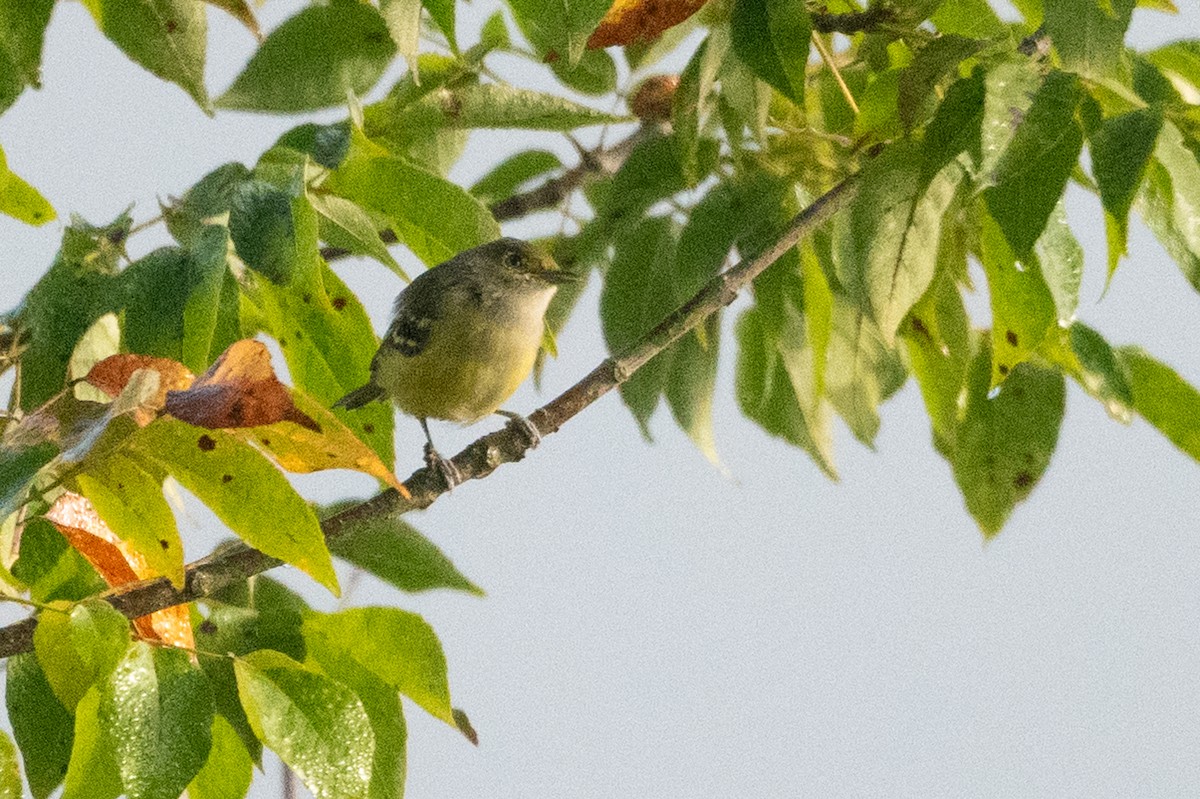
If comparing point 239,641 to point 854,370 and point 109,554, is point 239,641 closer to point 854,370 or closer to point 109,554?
point 109,554

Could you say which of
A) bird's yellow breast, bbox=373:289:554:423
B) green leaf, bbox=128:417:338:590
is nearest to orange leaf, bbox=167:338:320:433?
green leaf, bbox=128:417:338:590

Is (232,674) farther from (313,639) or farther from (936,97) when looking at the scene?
(936,97)

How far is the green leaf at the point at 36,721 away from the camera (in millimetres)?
1667

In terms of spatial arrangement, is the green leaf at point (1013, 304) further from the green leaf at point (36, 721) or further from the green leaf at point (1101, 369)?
the green leaf at point (36, 721)

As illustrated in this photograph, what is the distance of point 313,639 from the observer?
177cm

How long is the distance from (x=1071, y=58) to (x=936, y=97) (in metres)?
0.32

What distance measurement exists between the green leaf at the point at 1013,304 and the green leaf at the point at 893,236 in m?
0.16

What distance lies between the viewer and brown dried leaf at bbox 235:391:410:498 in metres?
1.37

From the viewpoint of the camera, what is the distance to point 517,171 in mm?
2648

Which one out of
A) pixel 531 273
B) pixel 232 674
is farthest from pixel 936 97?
pixel 531 273

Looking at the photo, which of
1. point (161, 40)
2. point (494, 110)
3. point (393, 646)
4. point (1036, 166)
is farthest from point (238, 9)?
point (1036, 166)

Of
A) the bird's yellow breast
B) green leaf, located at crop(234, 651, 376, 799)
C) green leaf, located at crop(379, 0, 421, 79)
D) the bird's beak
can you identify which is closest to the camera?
green leaf, located at crop(234, 651, 376, 799)

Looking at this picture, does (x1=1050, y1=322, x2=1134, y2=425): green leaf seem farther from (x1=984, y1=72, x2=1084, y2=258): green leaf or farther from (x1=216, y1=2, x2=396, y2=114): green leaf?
(x1=216, y1=2, x2=396, y2=114): green leaf

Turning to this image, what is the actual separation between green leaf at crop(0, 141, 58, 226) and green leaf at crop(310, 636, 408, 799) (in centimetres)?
68
